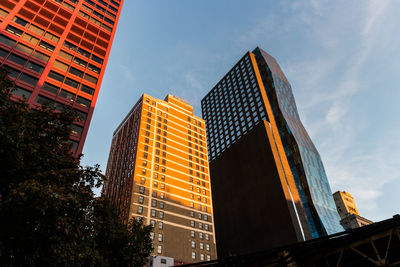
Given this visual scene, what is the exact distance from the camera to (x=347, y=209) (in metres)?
110

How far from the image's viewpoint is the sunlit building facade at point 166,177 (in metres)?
62.4

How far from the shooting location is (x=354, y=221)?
325 feet

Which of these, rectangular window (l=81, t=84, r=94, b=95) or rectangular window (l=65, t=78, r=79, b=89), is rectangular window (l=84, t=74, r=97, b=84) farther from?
rectangular window (l=65, t=78, r=79, b=89)

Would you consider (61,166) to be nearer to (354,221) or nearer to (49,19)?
(49,19)

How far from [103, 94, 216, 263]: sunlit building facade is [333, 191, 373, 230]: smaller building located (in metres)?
60.3

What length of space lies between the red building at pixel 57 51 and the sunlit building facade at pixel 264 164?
57041 mm

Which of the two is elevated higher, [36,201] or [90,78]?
[90,78]

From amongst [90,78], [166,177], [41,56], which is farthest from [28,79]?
[166,177]

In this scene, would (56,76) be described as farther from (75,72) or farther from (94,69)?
(94,69)

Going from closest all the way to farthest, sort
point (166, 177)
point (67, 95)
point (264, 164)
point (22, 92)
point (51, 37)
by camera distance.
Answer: point (22, 92)
point (67, 95)
point (51, 37)
point (166, 177)
point (264, 164)

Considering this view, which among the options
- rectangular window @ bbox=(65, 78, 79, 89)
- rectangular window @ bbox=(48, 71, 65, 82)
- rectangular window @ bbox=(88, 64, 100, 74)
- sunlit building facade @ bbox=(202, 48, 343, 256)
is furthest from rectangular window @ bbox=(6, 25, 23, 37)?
sunlit building facade @ bbox=(202, 48, 343, 256)

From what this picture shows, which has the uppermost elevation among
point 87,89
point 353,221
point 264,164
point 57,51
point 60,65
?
point 264,164

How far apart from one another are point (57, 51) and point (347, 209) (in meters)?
118

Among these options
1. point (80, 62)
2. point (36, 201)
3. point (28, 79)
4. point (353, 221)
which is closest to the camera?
point (36, 201)
